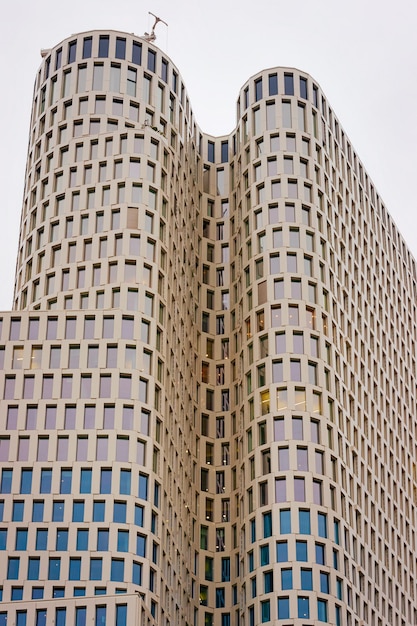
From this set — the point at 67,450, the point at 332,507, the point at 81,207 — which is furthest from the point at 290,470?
the point at 81,207

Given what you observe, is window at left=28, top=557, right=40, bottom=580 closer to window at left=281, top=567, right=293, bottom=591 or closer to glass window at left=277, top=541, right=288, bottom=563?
window at left=281, top=567, right=293, bottom=591

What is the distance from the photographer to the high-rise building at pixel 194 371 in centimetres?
10131

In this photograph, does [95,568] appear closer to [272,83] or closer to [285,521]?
[285,521]

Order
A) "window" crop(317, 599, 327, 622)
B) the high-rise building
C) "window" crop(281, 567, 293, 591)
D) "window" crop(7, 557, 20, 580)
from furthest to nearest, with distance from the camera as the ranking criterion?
1. "window" crop(281, 567, 293, 591)
2. "window" crop(317, 599, 327, 622)
3. the high-rise building
4. "window" crop(7, 557, 20, 580)

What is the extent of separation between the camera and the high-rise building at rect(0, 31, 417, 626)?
101 meters

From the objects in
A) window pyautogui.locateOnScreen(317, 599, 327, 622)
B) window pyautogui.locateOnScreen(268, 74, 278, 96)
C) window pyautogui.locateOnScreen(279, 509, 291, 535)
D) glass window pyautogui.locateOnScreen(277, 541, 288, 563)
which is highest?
window pyautogui.locateOnScreen(268, 74, 278, 96)

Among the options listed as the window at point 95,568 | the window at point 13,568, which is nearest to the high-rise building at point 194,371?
the window at point 13,568

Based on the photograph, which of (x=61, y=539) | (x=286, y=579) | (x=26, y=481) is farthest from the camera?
(x=286, y=579)

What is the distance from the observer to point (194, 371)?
12812cm

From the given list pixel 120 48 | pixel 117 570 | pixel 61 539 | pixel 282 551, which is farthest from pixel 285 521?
pixel 120 48

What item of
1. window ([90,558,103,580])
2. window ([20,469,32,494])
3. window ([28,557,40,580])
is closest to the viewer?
window ([90,558,103,580])

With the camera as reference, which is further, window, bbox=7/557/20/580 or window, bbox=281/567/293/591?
window, bbox=281/567/293/591

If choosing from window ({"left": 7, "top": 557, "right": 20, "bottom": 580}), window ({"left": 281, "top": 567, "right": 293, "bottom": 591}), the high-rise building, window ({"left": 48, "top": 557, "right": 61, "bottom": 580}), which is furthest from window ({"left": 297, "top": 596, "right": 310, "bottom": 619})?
window ({"left": 7, "top": 557, "right": 20, "bottom": 580})

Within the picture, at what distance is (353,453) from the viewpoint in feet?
393
